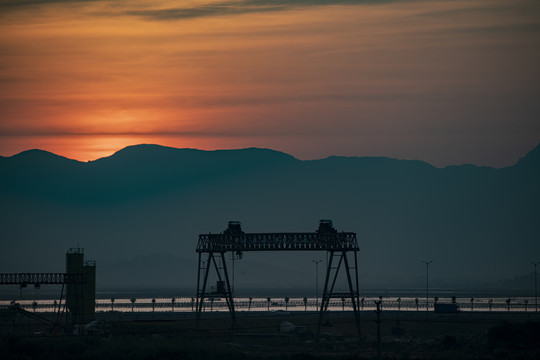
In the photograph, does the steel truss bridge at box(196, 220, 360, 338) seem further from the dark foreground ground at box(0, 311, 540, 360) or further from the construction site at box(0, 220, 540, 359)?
the dark foreground ground at box(0, 311, 540, 360)

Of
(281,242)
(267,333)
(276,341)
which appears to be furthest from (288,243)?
(276,341)

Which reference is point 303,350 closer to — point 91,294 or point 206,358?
point 206,358

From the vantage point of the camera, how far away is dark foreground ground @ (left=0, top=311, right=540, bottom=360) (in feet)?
293

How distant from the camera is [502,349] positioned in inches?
3659

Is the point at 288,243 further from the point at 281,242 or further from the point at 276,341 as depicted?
the point at 276,341

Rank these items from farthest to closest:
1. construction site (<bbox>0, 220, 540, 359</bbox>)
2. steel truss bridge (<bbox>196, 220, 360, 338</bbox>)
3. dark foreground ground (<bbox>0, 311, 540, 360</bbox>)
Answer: steel truss bridge (<bbox>196, 220, 360, 338</bbox>) → construction site (<bbox>0, 220, 540, 359</bbox>) → dark foreground ground (<bbox>0, 311, 540, 360</bbox>)

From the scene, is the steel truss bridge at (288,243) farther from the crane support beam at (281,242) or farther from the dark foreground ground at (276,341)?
the dark foreground ground at (276,341)

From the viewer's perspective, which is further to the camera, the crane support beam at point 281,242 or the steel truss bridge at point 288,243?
the crane support beam at point 281,242

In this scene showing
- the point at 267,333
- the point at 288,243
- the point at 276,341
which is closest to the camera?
the point at 276,341

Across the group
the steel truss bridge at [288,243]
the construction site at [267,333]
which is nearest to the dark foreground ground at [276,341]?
the construction site at [267,333]

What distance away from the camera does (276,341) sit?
106m

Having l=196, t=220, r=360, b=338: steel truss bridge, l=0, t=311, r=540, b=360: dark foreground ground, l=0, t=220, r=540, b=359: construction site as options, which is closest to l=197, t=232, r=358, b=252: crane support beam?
l=196, t=220, r=360, b=338: steel truss bridge

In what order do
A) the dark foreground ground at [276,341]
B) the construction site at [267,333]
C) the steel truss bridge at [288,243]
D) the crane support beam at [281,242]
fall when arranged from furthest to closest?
the crane support beam at [281,242] < the steel truss bridge at [288,243] < the construction site at [267,333] < the dark foreground ground at [276,341]

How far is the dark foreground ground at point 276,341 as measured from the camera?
293 ft
